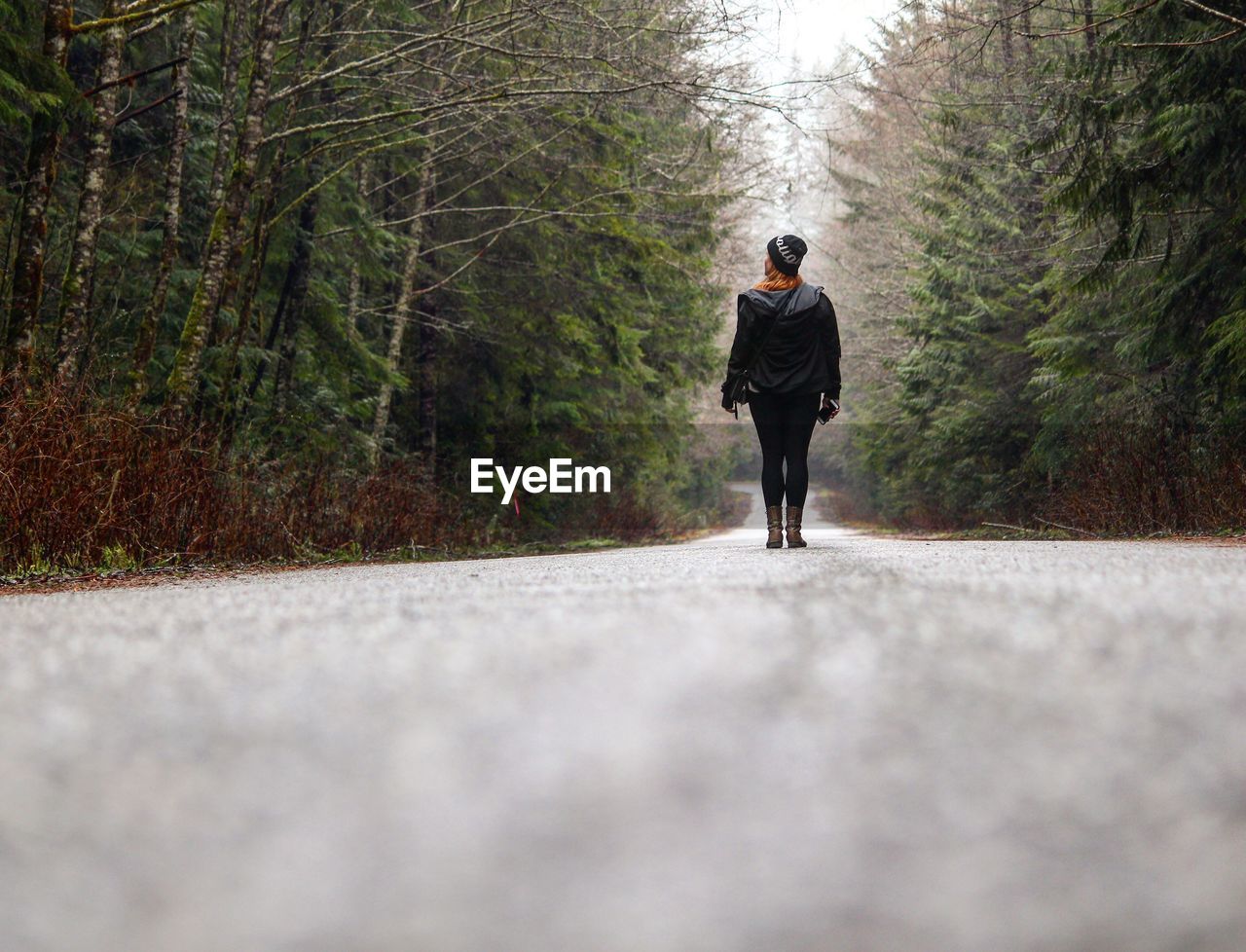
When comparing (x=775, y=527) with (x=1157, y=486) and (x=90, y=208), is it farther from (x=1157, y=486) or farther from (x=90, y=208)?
(x=1157, y=486)

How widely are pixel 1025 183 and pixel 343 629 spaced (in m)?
17.3

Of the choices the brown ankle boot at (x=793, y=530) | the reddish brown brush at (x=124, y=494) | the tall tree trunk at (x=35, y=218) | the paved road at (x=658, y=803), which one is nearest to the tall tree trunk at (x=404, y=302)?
the reddish brown brush at (x=124, y=494)

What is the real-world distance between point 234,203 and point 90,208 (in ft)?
3.79

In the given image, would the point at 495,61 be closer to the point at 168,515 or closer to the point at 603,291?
the point at 603,291

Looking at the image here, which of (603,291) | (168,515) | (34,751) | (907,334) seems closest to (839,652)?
(34,751)

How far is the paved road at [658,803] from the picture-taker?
23.4 inches

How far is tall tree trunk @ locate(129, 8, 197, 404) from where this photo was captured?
815 centimetres

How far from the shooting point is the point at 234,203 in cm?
813

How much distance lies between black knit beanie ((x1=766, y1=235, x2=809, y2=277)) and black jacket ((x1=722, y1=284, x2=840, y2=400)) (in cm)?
19

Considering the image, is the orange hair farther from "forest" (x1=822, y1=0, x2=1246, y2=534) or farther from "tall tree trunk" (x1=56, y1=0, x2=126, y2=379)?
"tall tree trunk" (x1=56, y1=0, x2=126, y2=379)

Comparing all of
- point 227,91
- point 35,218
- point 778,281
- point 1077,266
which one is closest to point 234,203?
point 35,218

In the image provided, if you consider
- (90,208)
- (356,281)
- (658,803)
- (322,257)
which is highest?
(356,281)

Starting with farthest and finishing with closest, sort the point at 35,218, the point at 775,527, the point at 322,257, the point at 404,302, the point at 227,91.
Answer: the point at 404,302
the point at 322,257
the point at 227,91
the point at 775,527
the point at 35,218

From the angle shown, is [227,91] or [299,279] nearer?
[227,91]
